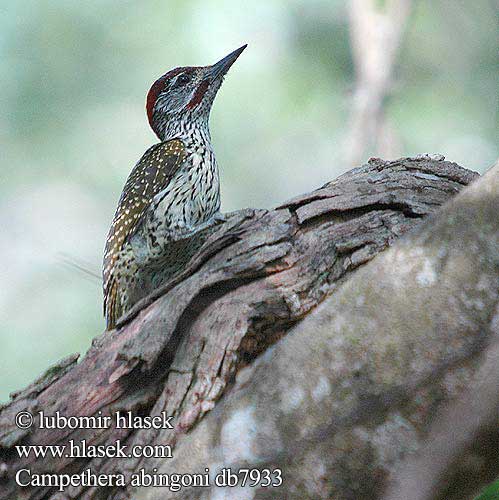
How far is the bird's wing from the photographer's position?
425 cm

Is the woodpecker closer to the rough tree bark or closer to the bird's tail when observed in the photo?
the bird's tail

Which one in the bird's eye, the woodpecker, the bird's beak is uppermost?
the bird's eye

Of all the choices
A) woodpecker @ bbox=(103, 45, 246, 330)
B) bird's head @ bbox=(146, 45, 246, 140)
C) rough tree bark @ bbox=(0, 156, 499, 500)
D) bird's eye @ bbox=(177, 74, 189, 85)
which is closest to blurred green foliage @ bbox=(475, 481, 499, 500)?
rough tree bark @ bbox=(0, 156, 499, 500)

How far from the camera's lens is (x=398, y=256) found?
5.83 feet

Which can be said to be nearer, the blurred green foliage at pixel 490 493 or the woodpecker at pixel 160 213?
the blurred green foliage at pixel 490 493

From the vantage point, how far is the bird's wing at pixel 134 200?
13.9ft

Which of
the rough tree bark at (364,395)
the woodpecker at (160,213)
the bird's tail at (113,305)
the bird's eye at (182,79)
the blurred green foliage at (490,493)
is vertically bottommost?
the blurred green foliage at (490,493)

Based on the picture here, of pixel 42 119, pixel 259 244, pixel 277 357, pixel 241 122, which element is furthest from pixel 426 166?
pixel 42 119

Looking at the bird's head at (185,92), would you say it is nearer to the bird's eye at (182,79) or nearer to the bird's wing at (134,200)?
the bird's eye at (182,79)

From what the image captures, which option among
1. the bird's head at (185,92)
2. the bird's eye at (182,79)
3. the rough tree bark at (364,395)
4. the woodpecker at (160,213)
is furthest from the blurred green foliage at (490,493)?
the bird's eye at (182,79)

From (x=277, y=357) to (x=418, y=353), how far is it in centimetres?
31

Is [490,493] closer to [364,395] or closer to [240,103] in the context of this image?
[364,395]

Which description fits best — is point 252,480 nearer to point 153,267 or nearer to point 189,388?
point 189,388

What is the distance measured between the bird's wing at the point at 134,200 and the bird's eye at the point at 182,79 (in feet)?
2.63
